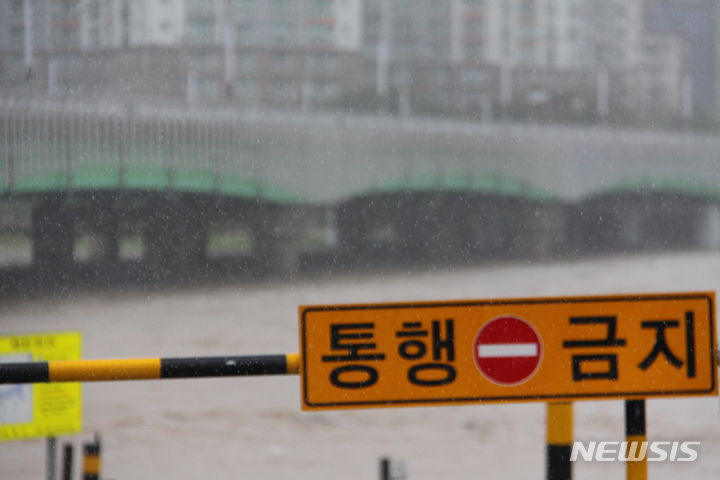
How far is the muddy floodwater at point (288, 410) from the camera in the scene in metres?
3.37

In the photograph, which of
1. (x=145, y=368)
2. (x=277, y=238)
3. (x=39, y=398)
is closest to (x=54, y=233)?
(x=39, y=398)

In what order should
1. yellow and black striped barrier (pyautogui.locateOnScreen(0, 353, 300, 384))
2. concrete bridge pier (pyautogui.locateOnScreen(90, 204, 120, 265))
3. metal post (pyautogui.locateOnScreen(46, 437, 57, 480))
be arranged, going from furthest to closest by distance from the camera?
metal post (pyautogui.locateOnScreen(46, 437, 57, 480)) < concrete bridge pier (pyautogui.locateOnScreen(90, 204, 120, 265)) < yellow and black striped barrier (pyautogui.locateOnScreen(0, 353, 300, 384))

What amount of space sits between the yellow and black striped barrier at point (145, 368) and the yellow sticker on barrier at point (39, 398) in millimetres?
1085

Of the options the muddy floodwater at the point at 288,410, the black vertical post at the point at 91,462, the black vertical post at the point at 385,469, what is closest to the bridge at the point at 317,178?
the muddy floodwater at the point at 288,410

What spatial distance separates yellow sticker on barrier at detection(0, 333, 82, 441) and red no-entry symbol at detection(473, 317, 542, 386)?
5.11 feet

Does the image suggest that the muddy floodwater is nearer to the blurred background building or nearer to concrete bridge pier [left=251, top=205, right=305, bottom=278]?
concrete bridge pier [left=251, top=205, right=305, bottom=278]

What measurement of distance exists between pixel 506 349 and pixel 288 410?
5.18m

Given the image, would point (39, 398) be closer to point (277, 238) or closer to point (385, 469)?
point (277, 238)

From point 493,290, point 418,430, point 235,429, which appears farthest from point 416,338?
point 418,430

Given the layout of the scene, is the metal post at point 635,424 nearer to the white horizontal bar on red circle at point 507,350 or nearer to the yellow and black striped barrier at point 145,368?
the white horizontal bar on red circle at point 507,350

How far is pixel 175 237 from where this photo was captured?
11.5 feet

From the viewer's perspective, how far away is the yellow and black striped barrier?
6.67 ft

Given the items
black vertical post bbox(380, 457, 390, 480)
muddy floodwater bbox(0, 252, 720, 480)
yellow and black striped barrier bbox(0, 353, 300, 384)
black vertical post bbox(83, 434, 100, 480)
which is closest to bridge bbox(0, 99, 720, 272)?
muddy floodwater bbox(0, 252, 720, 480)

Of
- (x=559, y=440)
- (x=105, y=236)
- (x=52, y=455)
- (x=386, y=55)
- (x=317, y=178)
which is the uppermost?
(x=386, y=55)
